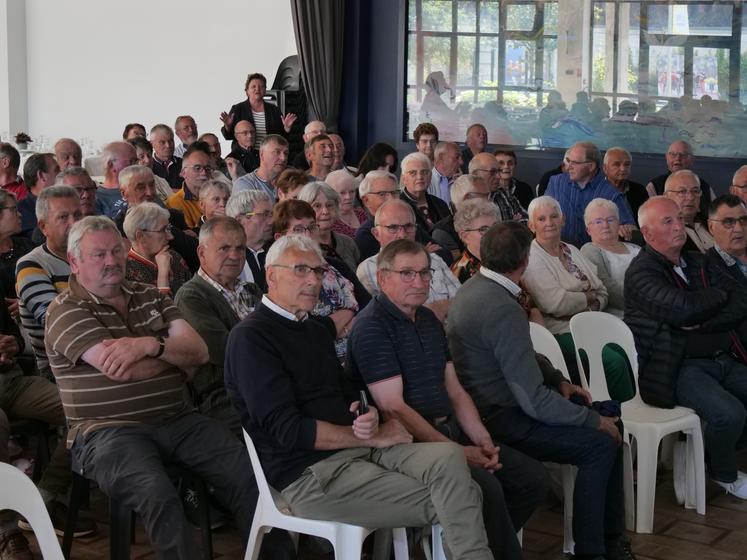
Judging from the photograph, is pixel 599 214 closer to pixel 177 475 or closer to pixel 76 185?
pixel 76 185

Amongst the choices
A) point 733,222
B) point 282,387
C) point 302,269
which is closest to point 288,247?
point 302,269

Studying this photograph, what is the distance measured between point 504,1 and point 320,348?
6726 millimetres

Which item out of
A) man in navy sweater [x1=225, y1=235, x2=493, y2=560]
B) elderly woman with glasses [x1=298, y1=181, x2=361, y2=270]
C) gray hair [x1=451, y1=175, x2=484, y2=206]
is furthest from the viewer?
gray hair [x1=451, y1=175, x2=484, y2=206]

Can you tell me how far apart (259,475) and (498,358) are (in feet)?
2.92

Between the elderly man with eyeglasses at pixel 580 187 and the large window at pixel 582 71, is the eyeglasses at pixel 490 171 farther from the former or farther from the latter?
the large window at pixel 582 71

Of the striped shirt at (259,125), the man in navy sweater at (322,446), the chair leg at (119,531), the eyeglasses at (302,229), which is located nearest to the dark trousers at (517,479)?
the man in navy sweater at (322,446)

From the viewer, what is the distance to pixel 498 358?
11.4 feet

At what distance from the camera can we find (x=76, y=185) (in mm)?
5043

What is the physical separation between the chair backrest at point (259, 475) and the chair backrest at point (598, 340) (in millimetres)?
1613

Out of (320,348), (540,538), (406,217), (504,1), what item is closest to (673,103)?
(504,1)

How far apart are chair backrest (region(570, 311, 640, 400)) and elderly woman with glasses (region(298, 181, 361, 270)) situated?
100 cm

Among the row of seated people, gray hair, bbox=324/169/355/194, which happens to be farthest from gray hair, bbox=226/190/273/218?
gray hair, bbox=324/169/355/194

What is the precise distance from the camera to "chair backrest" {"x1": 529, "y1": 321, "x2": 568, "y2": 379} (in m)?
3.97

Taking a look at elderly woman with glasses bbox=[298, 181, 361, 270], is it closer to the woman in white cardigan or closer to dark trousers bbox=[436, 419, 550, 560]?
the woman in white cardigan
